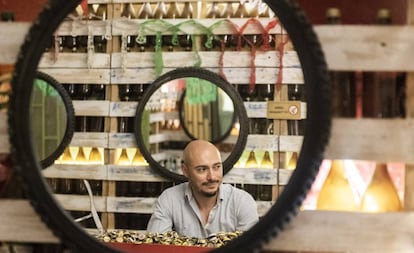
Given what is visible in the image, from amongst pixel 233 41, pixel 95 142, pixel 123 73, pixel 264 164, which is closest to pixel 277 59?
pixel 233 41

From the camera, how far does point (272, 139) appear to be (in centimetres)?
159

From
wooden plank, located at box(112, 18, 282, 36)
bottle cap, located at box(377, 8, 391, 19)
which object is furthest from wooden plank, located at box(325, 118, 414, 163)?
wooden plank, located at box(112, 18, 282, 36)

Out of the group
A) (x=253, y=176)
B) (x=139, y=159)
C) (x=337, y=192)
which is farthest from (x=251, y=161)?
(x=337, y=192)

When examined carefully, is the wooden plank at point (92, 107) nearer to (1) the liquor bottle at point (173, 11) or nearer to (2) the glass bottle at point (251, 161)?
(1) the liquor bottle at point (173, 11)

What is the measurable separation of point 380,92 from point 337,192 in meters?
0.18

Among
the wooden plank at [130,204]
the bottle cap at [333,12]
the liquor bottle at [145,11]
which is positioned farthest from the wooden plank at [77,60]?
the bottle cap at [333,12]

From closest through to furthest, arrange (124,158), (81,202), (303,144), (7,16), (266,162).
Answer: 1. (303,144)
2. (7,16)
3. (81,202)
4. (266,162)
5. (124,158)

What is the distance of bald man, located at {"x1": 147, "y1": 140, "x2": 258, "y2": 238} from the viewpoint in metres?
1.44

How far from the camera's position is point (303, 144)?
97 cm

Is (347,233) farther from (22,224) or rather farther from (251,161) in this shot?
(251,161)

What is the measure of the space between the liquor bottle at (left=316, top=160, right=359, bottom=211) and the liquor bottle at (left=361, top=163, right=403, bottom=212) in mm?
25

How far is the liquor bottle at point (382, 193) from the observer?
102 centimetres

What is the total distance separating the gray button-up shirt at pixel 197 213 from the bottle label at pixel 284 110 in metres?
0.21

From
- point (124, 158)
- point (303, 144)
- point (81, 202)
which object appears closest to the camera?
point (303, 144)
